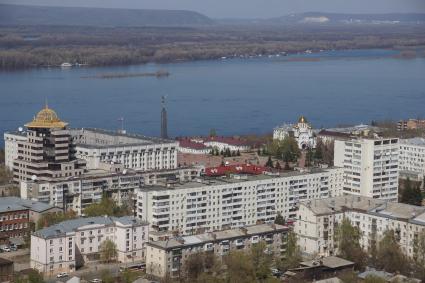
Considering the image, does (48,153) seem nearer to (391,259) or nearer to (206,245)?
(206,245)

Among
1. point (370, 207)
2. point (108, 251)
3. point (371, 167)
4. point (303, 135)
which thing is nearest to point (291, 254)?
point (370, 207)

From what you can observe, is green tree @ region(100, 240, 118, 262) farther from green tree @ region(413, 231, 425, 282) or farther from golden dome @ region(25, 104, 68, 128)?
golden dome @ region(25, 104, 68, 128)

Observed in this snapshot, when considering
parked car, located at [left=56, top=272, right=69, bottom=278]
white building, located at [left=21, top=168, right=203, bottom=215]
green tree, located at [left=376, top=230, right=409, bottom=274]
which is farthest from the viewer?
white building, located at [left=21, top=168, right=203, bottom=215]

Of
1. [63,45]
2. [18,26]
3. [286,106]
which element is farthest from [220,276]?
[18,26]

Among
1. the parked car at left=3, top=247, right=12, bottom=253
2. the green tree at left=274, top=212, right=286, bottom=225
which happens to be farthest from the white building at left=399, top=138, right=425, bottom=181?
the parked car at left=3, top=247, right=12, bottom=253

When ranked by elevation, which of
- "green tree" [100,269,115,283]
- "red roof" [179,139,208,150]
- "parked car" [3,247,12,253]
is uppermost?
"red roof" [179,139,208,150]

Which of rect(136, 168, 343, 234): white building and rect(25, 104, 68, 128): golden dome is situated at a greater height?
rect(25, 104, 68, 128): golden dome

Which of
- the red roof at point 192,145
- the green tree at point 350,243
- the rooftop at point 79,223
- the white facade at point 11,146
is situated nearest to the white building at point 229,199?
A: the rooftop at point 79,223
